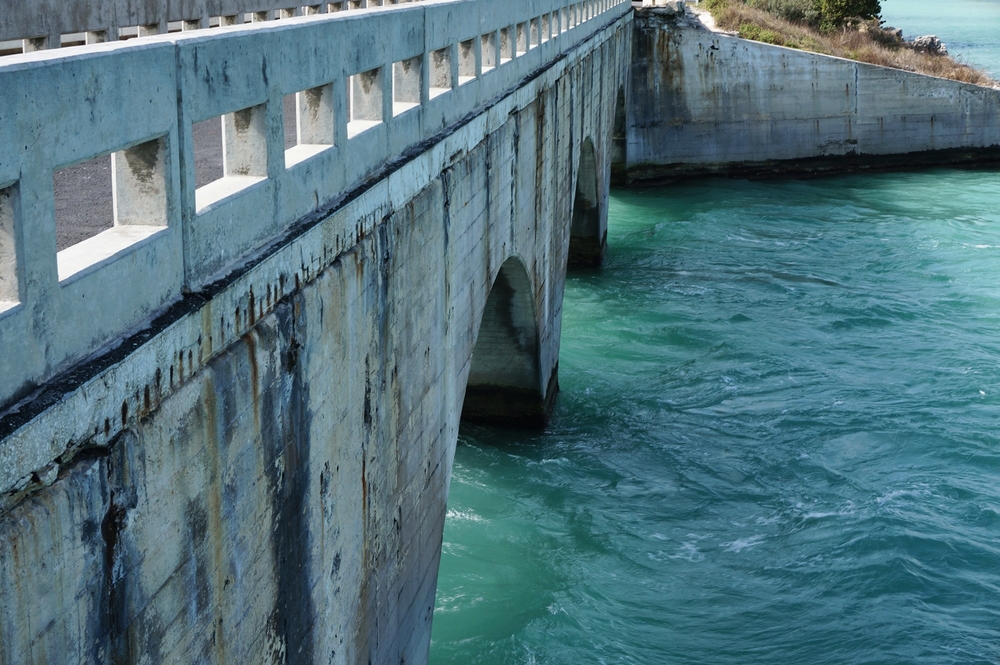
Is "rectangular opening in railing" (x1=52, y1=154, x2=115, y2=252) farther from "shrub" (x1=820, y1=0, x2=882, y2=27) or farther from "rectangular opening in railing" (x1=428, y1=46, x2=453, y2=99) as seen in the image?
"shrub" (x1=820, y1=0, x2=882, y2=27)

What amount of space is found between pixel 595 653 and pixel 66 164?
9111 mm

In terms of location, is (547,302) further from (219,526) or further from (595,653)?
(219,526)

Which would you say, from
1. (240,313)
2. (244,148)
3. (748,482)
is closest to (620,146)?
(748,482)

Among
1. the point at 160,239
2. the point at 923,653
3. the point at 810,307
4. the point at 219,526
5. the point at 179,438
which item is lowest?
the point at 923,653

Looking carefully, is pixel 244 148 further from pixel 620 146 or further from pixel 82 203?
pixel 620 146

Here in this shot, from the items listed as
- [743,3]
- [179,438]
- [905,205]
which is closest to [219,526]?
[179,438]

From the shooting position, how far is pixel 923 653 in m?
11.6

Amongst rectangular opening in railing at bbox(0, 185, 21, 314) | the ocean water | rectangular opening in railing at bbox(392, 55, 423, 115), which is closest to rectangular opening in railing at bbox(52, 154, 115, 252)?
rectangular opening in railing at bbox(0, 185, 21, 314)

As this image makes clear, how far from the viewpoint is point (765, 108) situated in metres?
36.2

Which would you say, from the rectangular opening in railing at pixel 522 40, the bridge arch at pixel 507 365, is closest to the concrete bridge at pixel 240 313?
the rectangular opening in railing at pixel 522 40

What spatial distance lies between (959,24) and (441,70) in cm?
8063

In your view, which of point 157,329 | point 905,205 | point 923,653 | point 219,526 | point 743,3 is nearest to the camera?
point 157,329

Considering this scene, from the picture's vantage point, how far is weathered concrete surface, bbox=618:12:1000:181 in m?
35.9

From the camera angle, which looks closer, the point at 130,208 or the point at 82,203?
the point at 130,208
